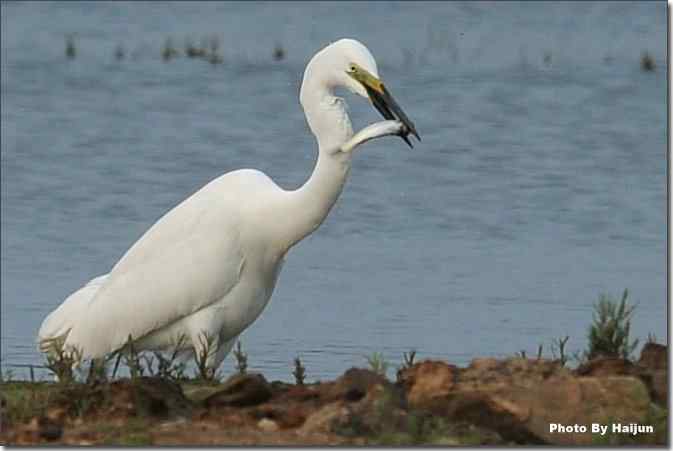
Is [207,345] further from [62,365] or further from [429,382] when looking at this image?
[429,382]

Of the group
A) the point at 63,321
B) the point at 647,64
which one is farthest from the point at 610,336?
the point at 647,64

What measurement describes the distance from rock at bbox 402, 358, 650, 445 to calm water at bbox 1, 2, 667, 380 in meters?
3.21

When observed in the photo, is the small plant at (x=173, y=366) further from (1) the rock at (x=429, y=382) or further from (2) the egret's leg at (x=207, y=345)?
(1) the rock at (x=429, y=382)

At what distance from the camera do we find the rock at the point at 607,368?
7039 millimetres

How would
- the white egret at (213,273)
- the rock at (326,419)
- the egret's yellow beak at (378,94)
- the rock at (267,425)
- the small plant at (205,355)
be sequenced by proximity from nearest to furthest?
the rock at (326,419) < the rock at (267,425) < the small plant at (205,355) < the egret's yellow beak at (378,94) < the white egret at (213,273)

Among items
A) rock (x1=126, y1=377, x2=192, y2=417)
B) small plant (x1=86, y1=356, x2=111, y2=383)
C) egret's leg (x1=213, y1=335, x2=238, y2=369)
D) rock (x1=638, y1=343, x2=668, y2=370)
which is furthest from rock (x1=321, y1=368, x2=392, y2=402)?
egret's leg (x1=213, y1=335, x2=238, y2=369)

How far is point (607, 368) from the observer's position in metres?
7.07

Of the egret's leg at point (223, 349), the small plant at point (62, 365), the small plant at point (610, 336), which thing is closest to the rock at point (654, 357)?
the small plant at point (610, 336)

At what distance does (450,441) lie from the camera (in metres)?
6.35

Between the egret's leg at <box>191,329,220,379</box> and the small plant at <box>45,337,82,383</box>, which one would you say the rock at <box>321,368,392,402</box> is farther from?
the egret's leg at <box>191,329,220,379</box>

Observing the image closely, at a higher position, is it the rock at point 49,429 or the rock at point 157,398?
the rock at point 157,398

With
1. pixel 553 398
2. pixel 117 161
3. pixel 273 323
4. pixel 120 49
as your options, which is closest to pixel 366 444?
pixel 553 398

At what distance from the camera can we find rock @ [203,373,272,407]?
660 cm

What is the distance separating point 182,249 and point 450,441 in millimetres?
A: 2513
